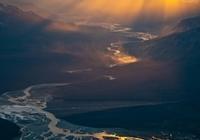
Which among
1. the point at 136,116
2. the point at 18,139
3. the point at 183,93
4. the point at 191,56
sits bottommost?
the point at 18,139

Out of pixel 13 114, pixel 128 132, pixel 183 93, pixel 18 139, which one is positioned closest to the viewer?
pixel 18 139

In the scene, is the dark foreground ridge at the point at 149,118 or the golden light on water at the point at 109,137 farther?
the dark foreground ridge at the point at 149,118

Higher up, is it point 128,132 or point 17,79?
point 17,79

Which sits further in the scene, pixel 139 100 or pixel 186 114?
pixel 139 100

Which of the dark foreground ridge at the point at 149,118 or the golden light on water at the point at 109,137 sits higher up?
the dark foreground ridge at the point at 149,118

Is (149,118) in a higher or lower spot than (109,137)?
higher

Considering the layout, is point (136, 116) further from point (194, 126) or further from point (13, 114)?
point (13, 114)

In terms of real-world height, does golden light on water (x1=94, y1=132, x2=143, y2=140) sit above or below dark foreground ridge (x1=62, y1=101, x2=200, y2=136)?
below

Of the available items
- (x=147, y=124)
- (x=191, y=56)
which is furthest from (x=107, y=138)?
(x=191, y=56)

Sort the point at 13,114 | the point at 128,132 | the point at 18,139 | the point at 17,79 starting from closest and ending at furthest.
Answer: the point at 18,139
the point at 128,132
the point at 13,114
the point at 17,79

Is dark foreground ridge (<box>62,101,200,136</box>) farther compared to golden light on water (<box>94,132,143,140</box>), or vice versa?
dark foreground ridge (<box>62,101,200,136</box>)

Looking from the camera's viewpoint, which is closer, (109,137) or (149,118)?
(109,137)
